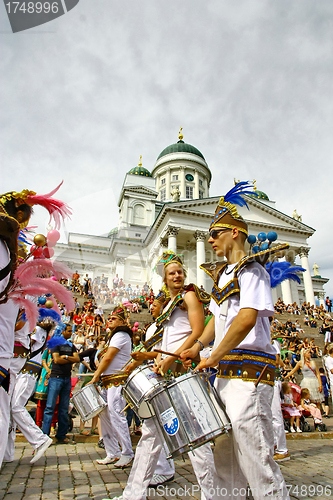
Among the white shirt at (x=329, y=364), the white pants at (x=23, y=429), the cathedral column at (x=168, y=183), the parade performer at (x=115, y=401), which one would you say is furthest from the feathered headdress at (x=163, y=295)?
the cathedral column at (x=168, y=183)

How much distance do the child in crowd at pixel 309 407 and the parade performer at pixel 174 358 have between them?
5896 millimetres

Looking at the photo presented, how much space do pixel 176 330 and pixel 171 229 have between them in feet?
105

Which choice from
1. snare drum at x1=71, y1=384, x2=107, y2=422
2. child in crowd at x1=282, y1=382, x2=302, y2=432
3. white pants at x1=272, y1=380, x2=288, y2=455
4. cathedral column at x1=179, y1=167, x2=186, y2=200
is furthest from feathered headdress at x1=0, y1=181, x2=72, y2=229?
cathedral column at x1=179, y1=167, x2=186, y2=200

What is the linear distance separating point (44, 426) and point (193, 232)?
31.8 m

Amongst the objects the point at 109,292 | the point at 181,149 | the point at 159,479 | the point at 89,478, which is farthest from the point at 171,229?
the point at 159,479

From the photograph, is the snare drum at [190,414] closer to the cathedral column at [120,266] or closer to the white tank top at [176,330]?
the white tank top at [176,330]

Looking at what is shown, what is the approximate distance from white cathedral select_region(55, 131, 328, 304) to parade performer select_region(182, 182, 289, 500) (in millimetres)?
23257

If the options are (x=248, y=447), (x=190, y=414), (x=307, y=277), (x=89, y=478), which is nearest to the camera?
(x=248, y=447)

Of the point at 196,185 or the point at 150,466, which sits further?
the point at 196,185

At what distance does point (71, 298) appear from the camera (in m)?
3.05

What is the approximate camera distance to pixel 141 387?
9.39 ft

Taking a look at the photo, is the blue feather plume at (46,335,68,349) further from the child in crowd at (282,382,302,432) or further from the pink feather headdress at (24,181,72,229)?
the child in crowd at (282,382,302,432)

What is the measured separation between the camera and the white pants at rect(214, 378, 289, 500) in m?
1.85

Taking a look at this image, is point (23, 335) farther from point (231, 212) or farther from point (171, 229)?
point (171, 229)
